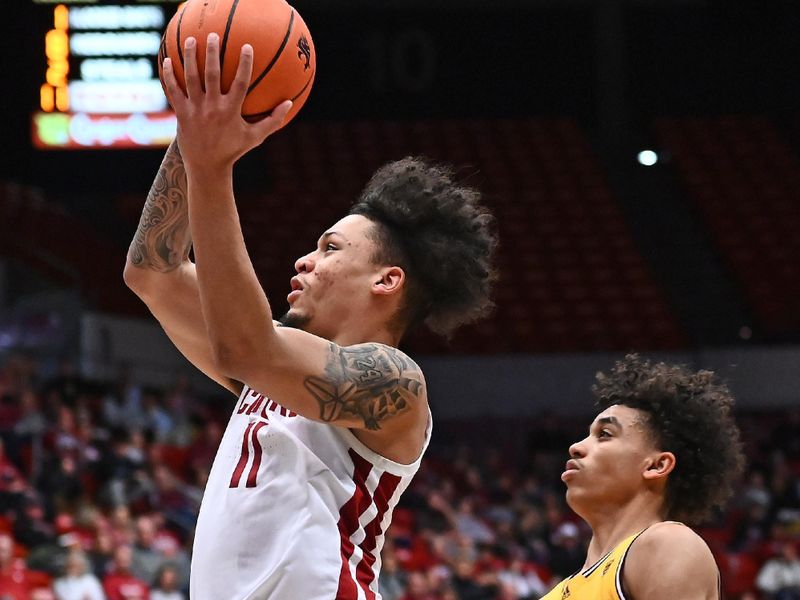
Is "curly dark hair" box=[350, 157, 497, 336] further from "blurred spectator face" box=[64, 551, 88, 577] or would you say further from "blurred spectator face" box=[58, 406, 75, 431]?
"blurred spectator face" box=[58, 406, 75, 431]

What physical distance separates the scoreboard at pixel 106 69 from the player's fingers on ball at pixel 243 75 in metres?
8.44

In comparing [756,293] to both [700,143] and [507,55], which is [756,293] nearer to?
[700,143]

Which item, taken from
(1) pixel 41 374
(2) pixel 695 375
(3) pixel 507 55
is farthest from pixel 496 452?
(2) pixel 695 375

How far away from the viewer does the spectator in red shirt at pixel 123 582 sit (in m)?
7.89

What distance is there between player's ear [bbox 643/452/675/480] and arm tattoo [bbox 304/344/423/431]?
129cm

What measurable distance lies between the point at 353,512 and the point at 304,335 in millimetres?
357

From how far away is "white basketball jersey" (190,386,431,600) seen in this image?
7.52 ft

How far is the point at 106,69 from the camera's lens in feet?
34.1

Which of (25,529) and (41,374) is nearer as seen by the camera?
(25,529)

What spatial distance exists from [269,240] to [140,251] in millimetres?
12046

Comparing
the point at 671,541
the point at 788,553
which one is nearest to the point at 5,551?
the point at 671,541

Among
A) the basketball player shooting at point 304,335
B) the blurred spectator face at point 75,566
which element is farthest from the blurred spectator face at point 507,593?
the basketball player shooting at point 304,335

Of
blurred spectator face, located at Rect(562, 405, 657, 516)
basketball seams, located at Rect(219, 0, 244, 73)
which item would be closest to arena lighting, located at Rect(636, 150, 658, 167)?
blurred spectator face, located at Rect(562, 405, 657, 516)

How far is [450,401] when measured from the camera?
14172 mm
